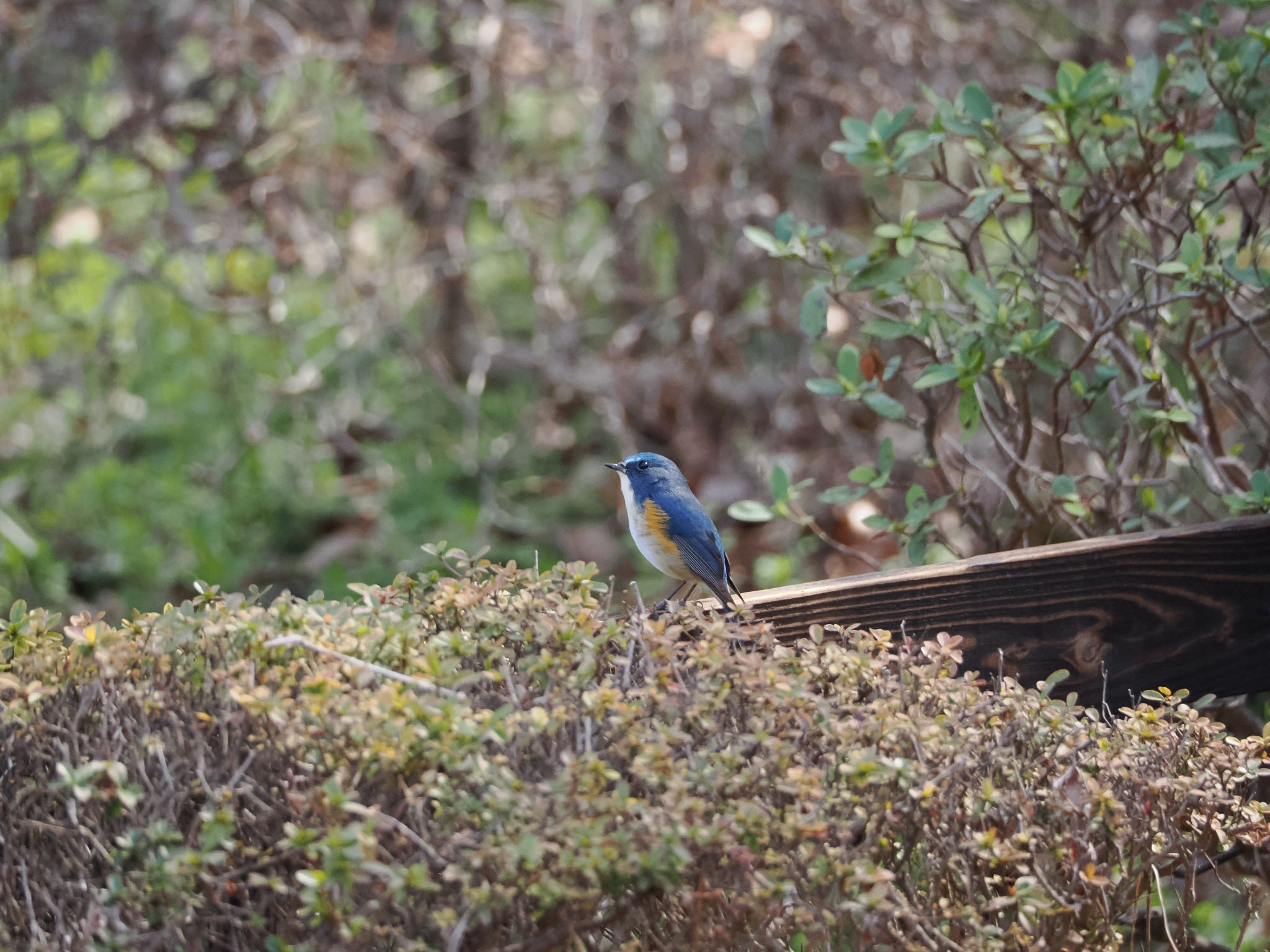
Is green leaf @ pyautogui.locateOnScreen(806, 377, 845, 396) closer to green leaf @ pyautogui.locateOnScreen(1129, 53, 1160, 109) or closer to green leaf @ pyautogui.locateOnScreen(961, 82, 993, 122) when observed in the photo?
green leaf @ pyautogui.locateOnScreen(961, 82, 993, 122)

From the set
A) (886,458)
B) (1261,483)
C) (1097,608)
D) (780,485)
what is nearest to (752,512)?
(780,485)

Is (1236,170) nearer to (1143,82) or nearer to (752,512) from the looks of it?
(1143,82)

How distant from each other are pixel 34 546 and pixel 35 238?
54.9 inches

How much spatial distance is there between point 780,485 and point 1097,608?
669mm

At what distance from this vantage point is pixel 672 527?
8.39 feet

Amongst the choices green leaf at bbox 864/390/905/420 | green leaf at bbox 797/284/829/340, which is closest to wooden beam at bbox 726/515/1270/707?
green leaf at bbox 864/390/905/420

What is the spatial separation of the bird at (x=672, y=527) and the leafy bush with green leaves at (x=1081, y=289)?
0.33ft

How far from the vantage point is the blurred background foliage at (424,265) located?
5.23m

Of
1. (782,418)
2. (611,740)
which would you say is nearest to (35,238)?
(782,418)

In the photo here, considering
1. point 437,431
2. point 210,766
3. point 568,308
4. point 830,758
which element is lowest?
point 437,431

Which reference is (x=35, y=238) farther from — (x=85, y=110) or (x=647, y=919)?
(x=647, y=919)

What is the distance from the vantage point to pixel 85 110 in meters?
5.70

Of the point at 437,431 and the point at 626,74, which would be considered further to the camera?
the point at 437,431

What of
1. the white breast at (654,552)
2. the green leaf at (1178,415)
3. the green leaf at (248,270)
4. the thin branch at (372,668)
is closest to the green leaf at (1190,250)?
the green leaf at (1178,415)
